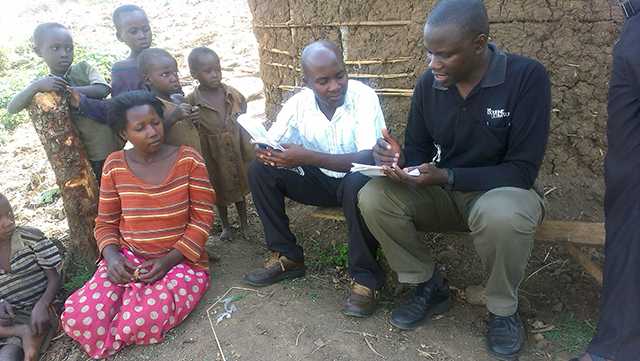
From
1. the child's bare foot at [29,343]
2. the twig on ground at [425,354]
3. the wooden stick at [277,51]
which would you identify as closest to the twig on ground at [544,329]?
the twig on ground at [425,354]

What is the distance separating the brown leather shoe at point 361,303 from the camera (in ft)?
8.98

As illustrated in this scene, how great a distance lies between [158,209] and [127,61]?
1252 millimetres

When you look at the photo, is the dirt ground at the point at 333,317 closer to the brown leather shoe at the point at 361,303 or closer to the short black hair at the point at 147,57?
the brown leather shoe at the point at 361,303

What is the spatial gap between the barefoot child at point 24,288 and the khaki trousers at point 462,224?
6.77 ft

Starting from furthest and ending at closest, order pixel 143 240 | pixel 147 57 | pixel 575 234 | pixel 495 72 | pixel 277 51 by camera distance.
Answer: pixel 277 51
pixel 147 57
pixel 143 240
pixel 575 234
pixel 495 72

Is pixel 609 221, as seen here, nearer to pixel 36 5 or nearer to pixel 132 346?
pixel 132 346

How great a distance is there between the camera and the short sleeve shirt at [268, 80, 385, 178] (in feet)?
9.25

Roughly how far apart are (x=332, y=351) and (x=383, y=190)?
86cm

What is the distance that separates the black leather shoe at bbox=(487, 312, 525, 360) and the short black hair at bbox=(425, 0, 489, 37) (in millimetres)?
1380

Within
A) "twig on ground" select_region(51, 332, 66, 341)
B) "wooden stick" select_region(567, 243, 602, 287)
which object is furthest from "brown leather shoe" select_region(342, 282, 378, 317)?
"twig on ground" select_region(51, 332, 66, 341)

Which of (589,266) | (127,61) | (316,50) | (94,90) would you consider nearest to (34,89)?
(94,90)

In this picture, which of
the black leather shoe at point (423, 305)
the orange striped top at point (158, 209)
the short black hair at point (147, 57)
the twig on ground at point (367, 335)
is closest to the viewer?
the twig on ground at point (367, 335)

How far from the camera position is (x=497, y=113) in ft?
7.98

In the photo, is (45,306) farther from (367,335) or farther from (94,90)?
(367,335)
